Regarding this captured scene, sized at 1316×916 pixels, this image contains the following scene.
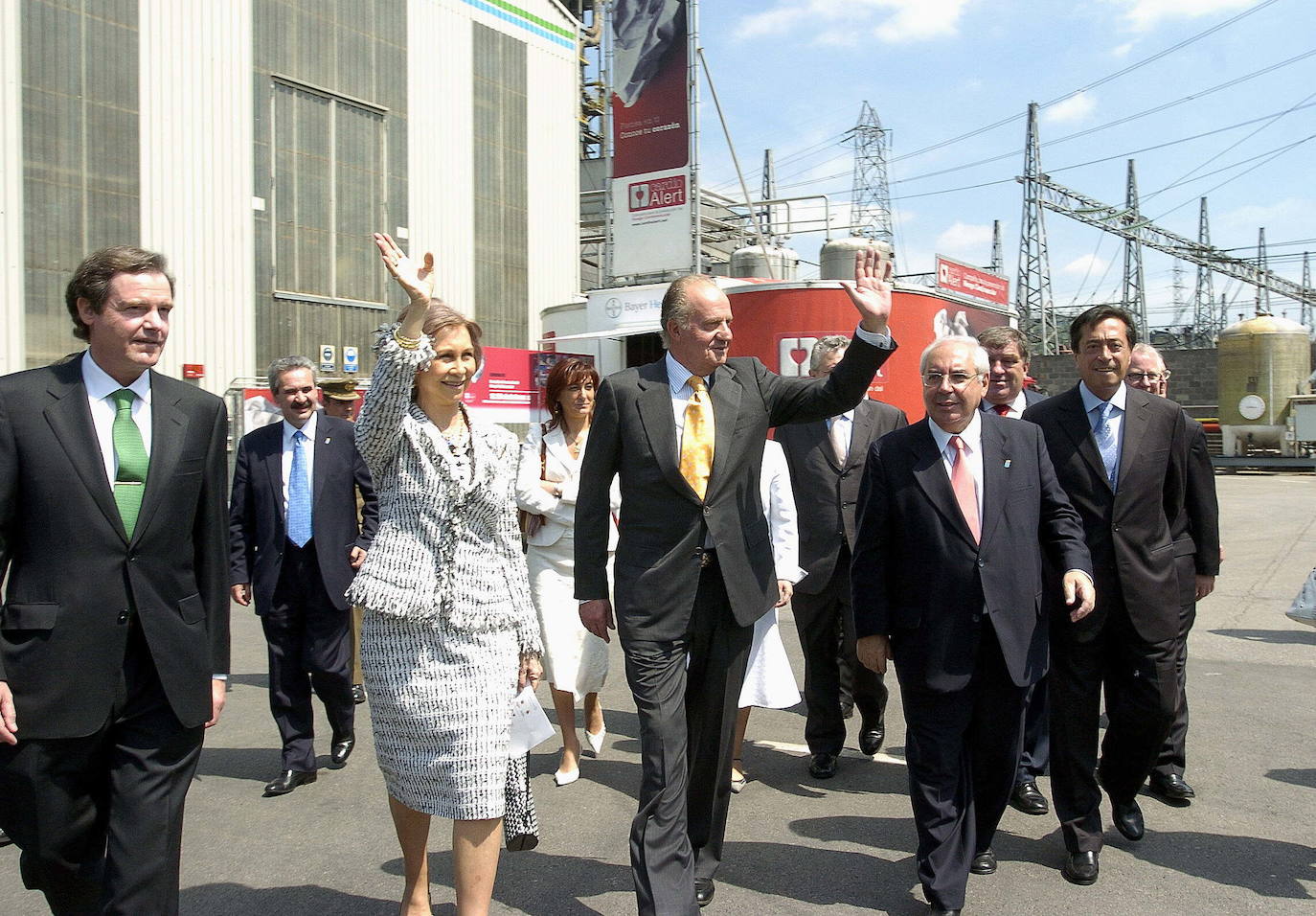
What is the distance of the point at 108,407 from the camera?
9.10ft

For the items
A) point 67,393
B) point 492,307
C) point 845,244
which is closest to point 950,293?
point 845,244

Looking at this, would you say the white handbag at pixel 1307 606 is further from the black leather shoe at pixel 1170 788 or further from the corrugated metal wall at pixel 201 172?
the corrugated metal wall at pixel 201 172

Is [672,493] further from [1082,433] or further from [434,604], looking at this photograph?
[1082,433]

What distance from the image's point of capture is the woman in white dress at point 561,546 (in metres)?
5.12

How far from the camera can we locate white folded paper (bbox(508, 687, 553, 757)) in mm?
3357

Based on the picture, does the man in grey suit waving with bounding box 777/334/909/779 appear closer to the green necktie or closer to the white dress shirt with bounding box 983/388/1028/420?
the white dress shirt with bounding box 983/388/1028/420

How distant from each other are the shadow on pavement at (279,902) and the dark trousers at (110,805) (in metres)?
0.87

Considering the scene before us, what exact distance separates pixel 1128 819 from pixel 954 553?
152 cm

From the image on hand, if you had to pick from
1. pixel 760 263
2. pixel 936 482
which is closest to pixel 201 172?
pixel 760 263

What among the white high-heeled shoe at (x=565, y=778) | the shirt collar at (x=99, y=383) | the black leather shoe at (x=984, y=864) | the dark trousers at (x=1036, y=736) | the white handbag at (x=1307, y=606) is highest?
the shirt collar at (x=99, y=383)

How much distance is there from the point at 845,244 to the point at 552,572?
14535mm

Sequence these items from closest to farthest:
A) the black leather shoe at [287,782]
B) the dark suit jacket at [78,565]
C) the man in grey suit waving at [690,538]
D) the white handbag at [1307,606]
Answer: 1. the dark suit jacket at [78,565]
2. the man in grey suit waving at [690,538]
3. the white handbag at [1307,606]
4. the black leather shoe at [287,782]

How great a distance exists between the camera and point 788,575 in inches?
193

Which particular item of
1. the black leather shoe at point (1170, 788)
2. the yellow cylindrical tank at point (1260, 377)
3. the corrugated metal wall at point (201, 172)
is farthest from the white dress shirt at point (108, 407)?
the yellow cylindrical tank at point (1260, 377)
